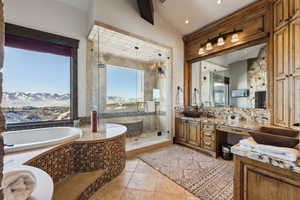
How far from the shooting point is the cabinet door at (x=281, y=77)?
1.93m

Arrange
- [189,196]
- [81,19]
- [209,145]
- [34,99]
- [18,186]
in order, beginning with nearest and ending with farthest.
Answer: [18,186] → [189,196] → [34,99] → [209,145] → [81,19]

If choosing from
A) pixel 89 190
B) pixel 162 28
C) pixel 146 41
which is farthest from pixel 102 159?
pixel 162 28

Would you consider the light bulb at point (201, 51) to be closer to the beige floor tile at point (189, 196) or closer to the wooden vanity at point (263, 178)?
the wooden vanity at point (263, 178)

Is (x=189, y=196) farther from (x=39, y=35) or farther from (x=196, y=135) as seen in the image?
(x=39, y=35)

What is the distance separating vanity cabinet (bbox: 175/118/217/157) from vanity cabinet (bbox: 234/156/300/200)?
5.87 ft

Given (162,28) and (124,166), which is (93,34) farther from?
(124,166)

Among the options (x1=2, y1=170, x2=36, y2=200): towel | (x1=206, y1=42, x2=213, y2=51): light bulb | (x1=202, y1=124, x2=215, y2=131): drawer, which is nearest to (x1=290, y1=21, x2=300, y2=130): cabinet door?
(x1=202, y1=124, x2=215, y2=131): drawer

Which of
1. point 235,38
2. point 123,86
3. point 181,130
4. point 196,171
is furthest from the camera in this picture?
point 123,86

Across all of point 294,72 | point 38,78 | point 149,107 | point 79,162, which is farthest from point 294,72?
point 38,78

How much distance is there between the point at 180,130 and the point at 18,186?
130 inches

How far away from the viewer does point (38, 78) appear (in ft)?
8.89

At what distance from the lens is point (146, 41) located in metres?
3.34

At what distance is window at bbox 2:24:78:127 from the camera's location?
7.91 feet

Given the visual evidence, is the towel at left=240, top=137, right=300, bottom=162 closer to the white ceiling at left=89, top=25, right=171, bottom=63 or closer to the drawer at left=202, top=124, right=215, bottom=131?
the drawer at left=202, top=124, right=215, bottom=131
